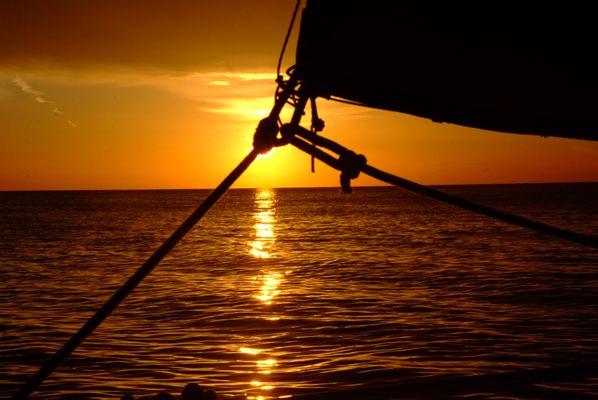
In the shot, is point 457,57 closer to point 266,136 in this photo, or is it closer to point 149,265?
point 266,136

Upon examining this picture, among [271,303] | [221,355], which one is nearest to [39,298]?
[271,303]

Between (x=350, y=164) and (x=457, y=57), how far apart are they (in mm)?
730

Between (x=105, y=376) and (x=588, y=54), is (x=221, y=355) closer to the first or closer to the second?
(x=105, y=376)

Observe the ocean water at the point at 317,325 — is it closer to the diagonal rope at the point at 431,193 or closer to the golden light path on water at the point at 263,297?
the golden light path on water at the point at 263,297

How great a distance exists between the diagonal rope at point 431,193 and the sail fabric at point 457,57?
0.32 m

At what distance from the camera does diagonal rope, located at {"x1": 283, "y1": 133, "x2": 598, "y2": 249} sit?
122 inches

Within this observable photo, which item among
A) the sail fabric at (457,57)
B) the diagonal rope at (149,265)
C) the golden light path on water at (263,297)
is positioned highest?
the sail fabric at (457,57)

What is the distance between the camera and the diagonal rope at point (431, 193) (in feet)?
10.1

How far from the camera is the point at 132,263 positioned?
3622cm

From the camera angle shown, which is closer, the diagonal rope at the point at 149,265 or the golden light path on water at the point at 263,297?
the diagonal rope at the point at 149,265

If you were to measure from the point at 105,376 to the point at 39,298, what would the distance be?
11553 millimetres

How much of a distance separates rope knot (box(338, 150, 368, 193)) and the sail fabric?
0.29 m

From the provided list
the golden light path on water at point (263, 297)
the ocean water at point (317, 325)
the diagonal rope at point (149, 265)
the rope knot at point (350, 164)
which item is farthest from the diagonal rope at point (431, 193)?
the golden light path on water at point (263, 297)

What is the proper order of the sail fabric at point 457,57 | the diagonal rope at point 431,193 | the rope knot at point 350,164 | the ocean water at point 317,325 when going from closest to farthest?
1. the sail fabric at point 457,57
2. the diagonal rope at point 431,193
3. the rope knot at point 350,164
4. the ocean water at point 317,325
